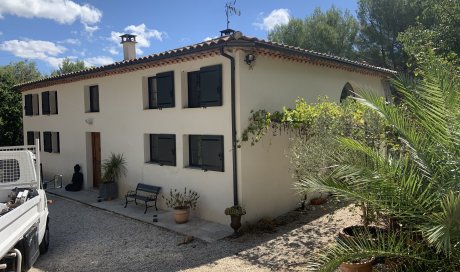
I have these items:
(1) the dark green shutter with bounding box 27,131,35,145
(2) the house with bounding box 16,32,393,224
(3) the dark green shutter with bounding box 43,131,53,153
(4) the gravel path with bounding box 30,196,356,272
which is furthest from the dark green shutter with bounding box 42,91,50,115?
(4) the gravel path with bounding box 30,196,356,272

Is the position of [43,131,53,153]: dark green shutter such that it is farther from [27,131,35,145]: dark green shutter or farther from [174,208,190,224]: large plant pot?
[174,208,190,224]: large plant pot

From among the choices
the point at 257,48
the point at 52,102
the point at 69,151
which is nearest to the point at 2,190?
the point at 257,48

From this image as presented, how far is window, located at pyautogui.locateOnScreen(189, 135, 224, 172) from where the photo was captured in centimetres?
955

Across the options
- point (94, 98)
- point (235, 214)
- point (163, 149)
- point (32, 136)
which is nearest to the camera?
point (235, 214)

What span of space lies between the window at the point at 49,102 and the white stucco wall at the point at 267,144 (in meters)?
11.2

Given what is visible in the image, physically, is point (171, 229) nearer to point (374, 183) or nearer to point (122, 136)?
A: point (122, 136)

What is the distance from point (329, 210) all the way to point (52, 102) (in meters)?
13.3

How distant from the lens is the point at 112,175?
1273 cm

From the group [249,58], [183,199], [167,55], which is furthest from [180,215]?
[249,58]

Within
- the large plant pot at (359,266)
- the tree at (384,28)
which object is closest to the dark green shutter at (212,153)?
the large plant pot at (359,266)

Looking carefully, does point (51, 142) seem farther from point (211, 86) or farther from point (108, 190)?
point (211, 86)

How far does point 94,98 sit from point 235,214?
8.70 m

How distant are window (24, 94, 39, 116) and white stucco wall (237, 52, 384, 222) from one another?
13388mm

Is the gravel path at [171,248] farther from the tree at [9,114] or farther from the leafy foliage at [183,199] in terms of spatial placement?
the tree at [9,114]
